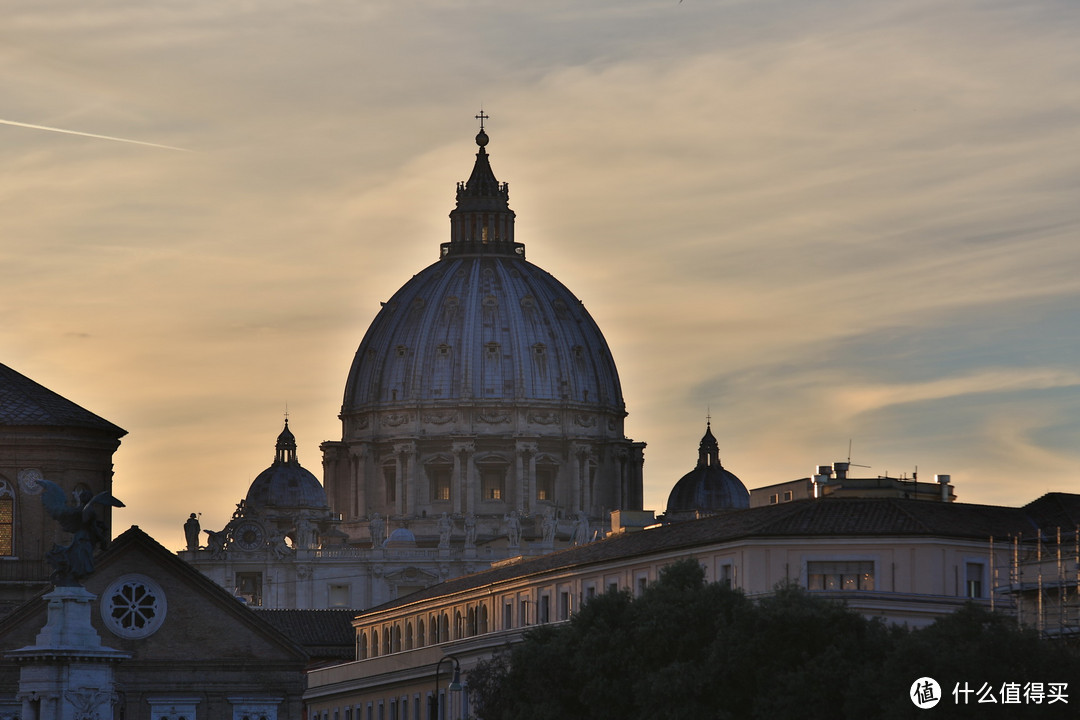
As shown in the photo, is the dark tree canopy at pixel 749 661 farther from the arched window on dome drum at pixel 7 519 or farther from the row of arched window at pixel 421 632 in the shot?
the row of arched window at pixel 421 632

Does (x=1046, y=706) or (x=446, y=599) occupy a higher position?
(x=446, y=599)

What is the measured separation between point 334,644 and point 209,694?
161 ft

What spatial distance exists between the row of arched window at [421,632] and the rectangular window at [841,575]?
1052 inches

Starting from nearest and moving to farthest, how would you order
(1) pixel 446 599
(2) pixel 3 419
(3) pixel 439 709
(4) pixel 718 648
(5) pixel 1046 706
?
(5) pixel 1046 706 → (4) pixel 718 648 → (2) pixel 3 419 → (3) pixel 439 709 → (1) pixel 446 599

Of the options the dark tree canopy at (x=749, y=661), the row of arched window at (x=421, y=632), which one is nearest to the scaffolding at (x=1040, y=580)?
the dark tree canopy at (x=749, y=661)

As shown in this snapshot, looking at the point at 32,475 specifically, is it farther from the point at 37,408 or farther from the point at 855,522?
the point at 855,522

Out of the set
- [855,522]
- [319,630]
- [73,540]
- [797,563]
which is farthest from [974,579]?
[319,630]

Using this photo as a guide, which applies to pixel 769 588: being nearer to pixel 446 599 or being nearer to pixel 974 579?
pixel 974 579

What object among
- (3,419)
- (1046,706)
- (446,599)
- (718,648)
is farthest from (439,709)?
(1046,706)

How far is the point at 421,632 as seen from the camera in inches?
5148

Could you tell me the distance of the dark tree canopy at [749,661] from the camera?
72.3m

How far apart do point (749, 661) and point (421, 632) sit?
176ft

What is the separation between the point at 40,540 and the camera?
108875 millimetres

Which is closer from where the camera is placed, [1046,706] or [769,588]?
[1046,706]
